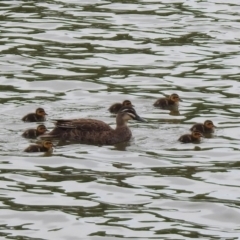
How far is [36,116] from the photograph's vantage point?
1545cm

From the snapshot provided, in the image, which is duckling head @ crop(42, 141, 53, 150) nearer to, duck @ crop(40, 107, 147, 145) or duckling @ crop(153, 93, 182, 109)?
duck @ crop(40, 107, 147, 145)

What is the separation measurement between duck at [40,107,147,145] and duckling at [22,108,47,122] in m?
0.59

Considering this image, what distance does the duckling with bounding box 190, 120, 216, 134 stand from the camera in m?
14.8

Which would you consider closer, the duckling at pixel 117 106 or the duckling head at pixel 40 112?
the duckling head at pixel 40 112

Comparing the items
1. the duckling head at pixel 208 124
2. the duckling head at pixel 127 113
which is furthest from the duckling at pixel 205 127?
the duckling head at pixel 127 113

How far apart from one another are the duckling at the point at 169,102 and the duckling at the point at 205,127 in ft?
3.95

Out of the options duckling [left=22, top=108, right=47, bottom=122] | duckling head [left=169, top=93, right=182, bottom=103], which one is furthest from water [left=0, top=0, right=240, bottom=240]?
duckling head [left=169, top=93, right=182, bottom=103]

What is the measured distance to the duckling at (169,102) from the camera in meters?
16.2

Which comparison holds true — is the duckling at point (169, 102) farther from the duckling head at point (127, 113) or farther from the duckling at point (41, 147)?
the duckling at point (41, 147)

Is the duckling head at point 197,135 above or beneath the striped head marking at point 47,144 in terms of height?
beneath

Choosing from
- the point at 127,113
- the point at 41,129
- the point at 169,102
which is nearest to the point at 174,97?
the point at 169,102

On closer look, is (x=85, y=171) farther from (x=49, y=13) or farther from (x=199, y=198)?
(x=49, y=13)

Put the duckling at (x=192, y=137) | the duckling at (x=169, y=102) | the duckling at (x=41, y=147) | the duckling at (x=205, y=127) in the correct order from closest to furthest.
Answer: the duckling at (x=41, y=147) < the duckling at (x=192, y=137) < the duckling at (x=205, y=127) < the duckling at (x=169, y=102)

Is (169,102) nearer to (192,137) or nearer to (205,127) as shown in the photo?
(205,127)
